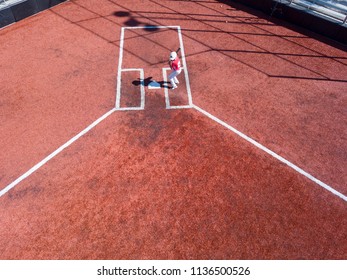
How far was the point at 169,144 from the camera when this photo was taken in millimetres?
9438

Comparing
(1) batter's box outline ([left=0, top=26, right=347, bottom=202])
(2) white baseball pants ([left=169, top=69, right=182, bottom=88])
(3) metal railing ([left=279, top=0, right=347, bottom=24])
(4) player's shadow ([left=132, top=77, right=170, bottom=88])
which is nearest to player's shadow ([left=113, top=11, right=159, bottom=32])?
(1) batter's box outline ([left=0, top=26, right=347, bottom=202])

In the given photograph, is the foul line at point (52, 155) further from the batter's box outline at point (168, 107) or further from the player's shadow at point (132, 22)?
the player's shadow at point (132, 22)

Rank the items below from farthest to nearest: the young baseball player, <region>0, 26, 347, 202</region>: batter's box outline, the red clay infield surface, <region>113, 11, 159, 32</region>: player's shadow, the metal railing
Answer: <region>113, 11, 159, 32</region>: player's shadow → the metal railing → the young baseball player → <region>0, 26, 347, 202</region>: batter's box outline → the red clay infield surface

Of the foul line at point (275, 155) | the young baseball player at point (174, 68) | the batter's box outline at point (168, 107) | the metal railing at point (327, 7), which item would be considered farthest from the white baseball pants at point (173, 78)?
the metal railing at point (327, 7)

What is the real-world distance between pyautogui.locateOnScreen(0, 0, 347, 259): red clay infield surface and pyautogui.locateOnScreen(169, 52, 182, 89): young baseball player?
37cm

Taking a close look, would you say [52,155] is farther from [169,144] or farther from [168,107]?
[168,107]

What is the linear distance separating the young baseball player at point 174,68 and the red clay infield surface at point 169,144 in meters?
0.37

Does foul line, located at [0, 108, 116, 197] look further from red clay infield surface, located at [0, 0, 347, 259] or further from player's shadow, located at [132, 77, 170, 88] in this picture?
player's shadow, located at [132, 77, 170, 88]

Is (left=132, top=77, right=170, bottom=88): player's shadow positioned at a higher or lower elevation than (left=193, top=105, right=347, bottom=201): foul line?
higher

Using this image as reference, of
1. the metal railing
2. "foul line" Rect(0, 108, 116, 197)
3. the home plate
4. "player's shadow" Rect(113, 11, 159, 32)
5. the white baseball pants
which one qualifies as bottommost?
"foul line" Rect(0, 108, 116, 197)

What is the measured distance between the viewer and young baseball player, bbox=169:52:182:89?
33.7ft

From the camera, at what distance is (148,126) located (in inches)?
391

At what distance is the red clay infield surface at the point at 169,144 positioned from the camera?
744cm
